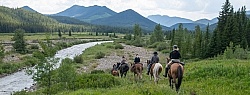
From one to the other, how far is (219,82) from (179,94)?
5858 millimetres

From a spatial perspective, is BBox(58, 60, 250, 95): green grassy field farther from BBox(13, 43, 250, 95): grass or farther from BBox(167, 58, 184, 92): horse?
BBox(167, 58, 184, 92): horse

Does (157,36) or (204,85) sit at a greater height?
(157,36)

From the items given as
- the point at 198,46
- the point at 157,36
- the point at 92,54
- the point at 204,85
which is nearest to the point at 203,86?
the point at 204,85

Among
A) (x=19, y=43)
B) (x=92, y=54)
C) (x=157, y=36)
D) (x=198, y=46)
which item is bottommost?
(x=92, y=54)

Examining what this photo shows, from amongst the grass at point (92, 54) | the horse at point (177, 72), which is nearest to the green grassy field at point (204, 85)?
the horse at point (177, 72)

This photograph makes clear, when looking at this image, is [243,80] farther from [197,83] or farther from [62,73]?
[62,73]

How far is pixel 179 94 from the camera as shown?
17.0 meters

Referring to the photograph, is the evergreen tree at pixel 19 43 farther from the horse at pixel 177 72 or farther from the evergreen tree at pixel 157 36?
the horse at pixel 177 72

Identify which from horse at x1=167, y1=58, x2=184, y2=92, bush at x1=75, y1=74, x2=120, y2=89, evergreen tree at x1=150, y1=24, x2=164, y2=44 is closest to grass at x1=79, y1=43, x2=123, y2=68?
evergreen tree at x1=150, y1=24, x2=164, y2=44

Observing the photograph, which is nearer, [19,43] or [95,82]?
[95,82]

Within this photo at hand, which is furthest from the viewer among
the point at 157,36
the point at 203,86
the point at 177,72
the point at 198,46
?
the point at 157,36

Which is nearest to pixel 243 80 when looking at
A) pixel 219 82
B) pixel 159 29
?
pixel 219 82

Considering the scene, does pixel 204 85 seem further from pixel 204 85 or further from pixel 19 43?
pixel 19 43

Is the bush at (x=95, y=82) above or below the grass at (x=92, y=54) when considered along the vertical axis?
above
